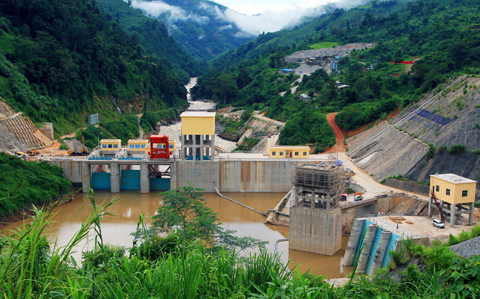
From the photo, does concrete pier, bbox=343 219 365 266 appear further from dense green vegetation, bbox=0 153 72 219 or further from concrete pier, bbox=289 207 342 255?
dense green vegetation, bbox=0 153 72 219

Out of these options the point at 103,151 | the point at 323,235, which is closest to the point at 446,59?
the point at 323,235

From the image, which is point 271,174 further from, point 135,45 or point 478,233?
point 135,45

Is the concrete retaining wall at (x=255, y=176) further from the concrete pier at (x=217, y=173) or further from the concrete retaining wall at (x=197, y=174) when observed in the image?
the concrete retaining wall at (x=197, y=174)

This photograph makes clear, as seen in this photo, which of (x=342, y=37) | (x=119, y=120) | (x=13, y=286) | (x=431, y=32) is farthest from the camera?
(x=342, y=37)

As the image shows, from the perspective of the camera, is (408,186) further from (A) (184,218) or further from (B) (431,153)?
(A) (184,218)

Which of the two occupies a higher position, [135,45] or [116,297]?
[135,45]

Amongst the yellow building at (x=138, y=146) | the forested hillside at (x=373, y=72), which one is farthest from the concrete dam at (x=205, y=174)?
the forested hillside at (x=373, y=72)

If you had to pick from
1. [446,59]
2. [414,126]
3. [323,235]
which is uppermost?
[446,59]
